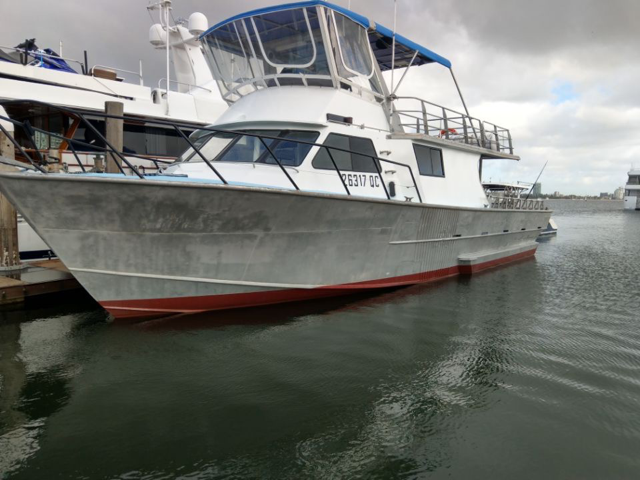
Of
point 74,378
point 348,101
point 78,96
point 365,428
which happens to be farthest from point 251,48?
point 78,96

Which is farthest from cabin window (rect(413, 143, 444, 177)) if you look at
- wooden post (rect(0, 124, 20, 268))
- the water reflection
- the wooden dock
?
wooden post (rect(0, 124, 20, 268))

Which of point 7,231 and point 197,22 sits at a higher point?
point 197,22

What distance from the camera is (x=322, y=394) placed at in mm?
4082

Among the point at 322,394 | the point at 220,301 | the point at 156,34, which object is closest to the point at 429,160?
the point at 220,301

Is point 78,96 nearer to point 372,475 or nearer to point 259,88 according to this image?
point 259,88

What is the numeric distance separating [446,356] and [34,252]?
815 centimetres

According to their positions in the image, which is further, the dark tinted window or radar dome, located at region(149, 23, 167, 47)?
radar dome, located at region(149, 23, 167, 47)

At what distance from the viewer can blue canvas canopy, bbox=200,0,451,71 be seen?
7.07 meters

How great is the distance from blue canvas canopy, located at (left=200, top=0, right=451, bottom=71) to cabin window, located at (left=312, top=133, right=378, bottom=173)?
217 cm

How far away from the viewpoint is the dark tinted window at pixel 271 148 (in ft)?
22.0

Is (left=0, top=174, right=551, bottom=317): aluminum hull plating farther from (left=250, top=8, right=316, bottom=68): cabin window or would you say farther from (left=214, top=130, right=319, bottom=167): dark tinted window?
(left=250, top=8, right=316, bottom=68): cabin window

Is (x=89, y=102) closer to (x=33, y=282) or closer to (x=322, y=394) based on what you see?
(x=33, y=282)

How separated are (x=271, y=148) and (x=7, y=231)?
4611 mm

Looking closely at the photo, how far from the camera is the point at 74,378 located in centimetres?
434
